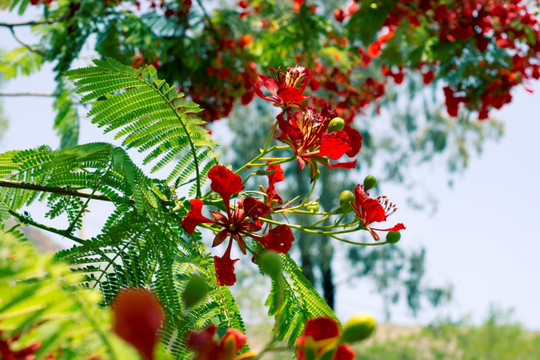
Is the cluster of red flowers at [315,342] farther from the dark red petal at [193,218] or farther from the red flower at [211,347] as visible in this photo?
the dark red petal at [193,218]

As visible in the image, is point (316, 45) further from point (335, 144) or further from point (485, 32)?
point (335, 144)

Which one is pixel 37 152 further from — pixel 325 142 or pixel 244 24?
pixel 244 24

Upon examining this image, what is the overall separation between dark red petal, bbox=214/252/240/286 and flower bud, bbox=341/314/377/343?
48 centimetres

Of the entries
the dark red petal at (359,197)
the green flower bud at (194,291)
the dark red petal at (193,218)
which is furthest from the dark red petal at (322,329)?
the dark red petal at (359,197)

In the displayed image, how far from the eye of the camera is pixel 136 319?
1.24ft

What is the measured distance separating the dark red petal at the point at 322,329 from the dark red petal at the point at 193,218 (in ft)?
1.29

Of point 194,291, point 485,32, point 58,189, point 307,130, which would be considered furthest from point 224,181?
point 485,32

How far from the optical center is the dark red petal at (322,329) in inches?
20.2

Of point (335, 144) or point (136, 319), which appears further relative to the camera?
point (335, 144)

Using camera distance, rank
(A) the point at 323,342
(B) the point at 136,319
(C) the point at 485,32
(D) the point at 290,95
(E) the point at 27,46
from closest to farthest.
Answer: (B) the point at 136,319, (A) the point at 323,342, (D) the point at 290,95, (E) the point at 27,46, (C) the point at 485,32

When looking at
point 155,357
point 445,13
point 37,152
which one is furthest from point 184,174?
point 445,13

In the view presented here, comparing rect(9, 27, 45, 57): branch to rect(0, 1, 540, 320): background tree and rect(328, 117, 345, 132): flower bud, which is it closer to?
rect(0, 1, 540, 320): background tree

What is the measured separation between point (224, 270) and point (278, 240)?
0.10 metres

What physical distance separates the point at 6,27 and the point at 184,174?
166cm
